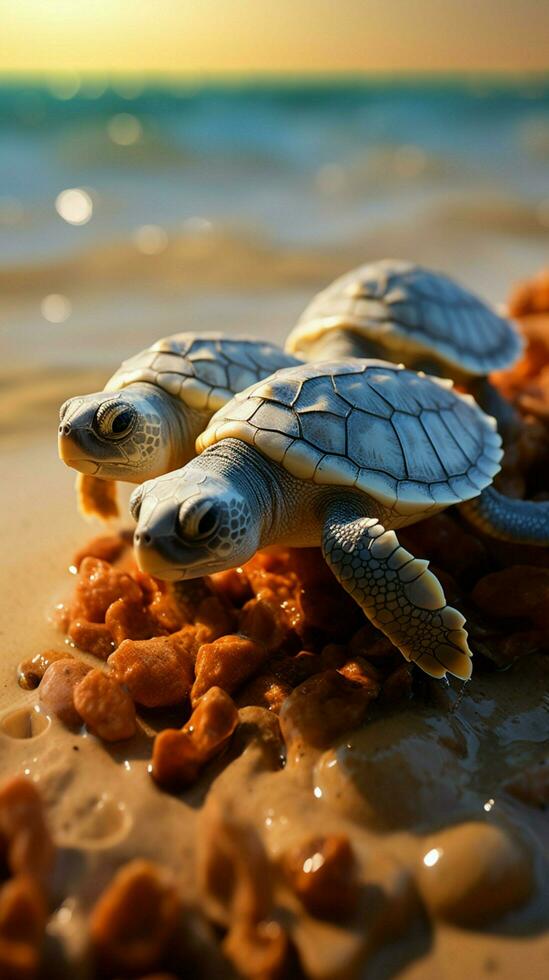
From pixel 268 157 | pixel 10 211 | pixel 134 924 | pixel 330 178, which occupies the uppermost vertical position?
pixel 268 157

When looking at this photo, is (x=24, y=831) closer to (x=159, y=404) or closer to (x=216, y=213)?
(x=159, y=404)

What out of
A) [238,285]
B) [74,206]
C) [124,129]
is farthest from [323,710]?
[124,129]

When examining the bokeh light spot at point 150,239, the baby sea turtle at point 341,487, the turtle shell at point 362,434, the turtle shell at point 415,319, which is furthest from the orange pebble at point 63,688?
the bokeh light spot at point 150,239

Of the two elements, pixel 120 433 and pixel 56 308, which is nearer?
pixel 120 433

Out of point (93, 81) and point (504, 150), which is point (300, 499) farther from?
point (93, 81)

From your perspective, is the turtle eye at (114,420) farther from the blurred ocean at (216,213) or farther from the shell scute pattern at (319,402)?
the blurred ocean at (216,213)

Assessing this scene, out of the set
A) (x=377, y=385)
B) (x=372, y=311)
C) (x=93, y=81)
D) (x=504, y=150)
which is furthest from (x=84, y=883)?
(x=93, y=81)

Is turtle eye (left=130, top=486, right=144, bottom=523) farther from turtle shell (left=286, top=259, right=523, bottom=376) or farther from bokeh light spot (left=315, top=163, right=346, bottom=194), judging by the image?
bokeh light spot (left=315, top=163, right=346, bottom=194)
